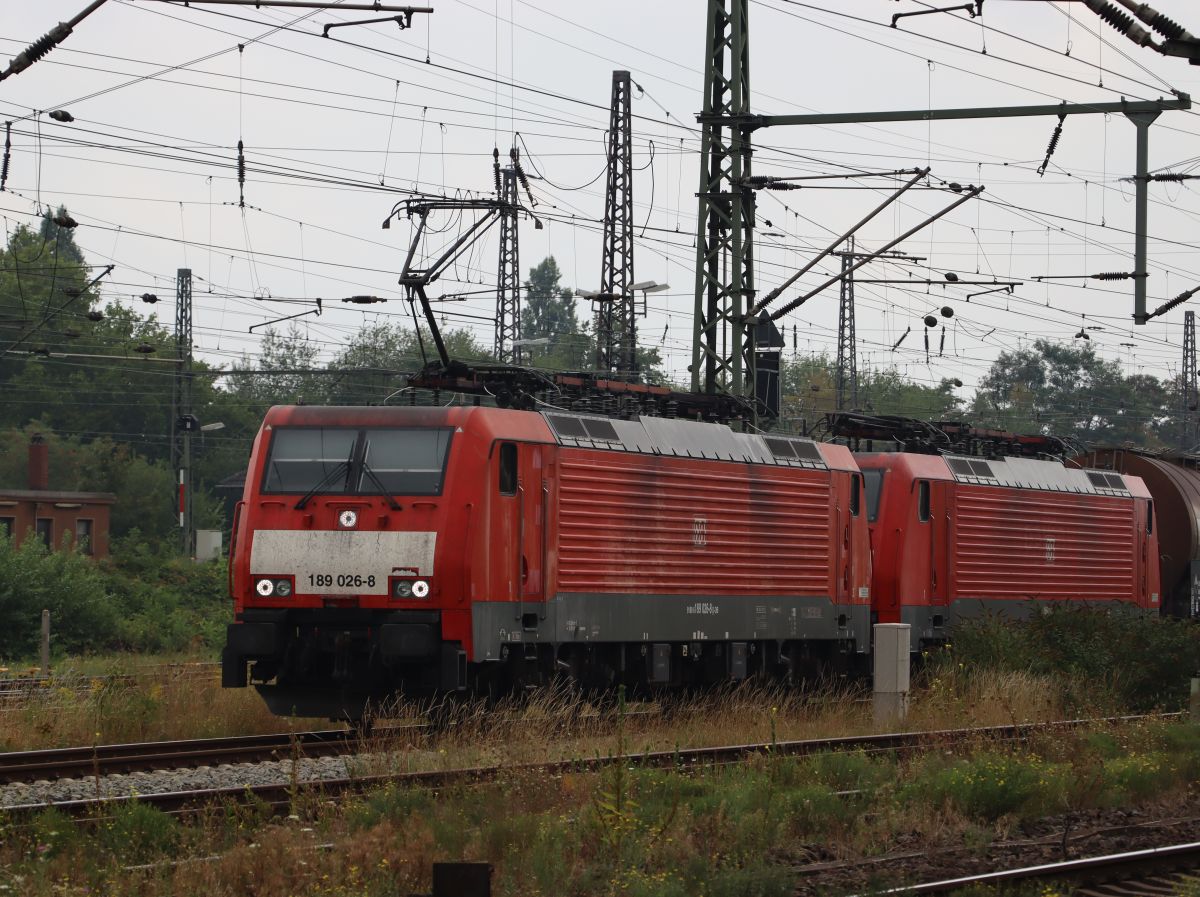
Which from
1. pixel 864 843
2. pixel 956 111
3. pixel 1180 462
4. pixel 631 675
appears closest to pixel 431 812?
pixel 864 843

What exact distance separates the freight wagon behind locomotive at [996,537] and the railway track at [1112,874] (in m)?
13.2

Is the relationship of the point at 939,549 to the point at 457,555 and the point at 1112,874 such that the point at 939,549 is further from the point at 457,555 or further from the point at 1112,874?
the point at 1112,874

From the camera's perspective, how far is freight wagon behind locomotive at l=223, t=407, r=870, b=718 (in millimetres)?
16984

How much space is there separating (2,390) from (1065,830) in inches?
3003

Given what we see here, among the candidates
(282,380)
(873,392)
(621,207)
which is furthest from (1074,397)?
(621,207)

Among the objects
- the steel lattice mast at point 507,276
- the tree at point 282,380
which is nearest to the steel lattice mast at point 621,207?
the steel lattice mast at point 507,276

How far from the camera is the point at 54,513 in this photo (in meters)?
58.8

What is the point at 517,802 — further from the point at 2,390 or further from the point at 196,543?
the point at 2,390

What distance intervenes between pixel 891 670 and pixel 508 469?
584 cm

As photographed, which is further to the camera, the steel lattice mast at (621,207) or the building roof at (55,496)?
the building roof at (55,496)

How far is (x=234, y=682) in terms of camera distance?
679 inches

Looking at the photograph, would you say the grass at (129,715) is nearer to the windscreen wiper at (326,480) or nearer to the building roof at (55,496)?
the windscreen wiper at (326,480)

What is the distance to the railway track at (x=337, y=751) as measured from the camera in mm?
12594

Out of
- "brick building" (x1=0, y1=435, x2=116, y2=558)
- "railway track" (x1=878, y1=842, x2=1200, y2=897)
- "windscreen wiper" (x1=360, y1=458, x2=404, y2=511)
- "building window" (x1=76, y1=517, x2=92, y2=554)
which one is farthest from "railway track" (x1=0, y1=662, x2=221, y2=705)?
"building window" (x1=76, y1=517, x2=92, y2=554)
